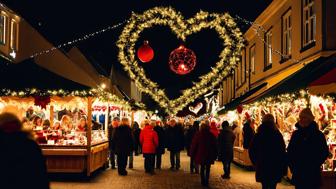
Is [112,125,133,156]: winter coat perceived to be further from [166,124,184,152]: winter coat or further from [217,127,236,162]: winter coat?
[217,127,236,162]: winter coat

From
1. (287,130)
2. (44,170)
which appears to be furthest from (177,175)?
(44,170)

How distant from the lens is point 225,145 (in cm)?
1755

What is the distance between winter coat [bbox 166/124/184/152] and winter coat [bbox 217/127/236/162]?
2990mm

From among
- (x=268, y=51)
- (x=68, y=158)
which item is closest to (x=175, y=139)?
(x=68, y=158)

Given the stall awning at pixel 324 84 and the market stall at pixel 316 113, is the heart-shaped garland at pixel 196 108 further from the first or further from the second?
the stall awning at pixel 324 84

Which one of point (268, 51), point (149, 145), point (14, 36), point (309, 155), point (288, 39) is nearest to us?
point (309, 155)

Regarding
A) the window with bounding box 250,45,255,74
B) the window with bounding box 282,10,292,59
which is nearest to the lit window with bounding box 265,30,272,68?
the window with bounding box 282,10,292,59

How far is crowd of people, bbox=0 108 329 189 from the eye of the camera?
565 centimetres

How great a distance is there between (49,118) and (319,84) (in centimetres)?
1168

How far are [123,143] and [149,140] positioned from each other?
3.36 ft

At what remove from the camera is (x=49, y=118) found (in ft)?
68.5

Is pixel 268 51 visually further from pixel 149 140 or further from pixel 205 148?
pixel 205 148

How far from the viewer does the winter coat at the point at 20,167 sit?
5.61 m

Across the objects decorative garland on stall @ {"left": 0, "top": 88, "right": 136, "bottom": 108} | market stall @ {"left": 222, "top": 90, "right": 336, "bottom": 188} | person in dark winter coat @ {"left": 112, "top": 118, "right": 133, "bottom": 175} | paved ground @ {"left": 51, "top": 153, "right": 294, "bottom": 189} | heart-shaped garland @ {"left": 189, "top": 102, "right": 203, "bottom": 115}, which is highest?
heart-shaped garland @ {"left": 189, "top": 102, "right": 203, "bottom": 115}
